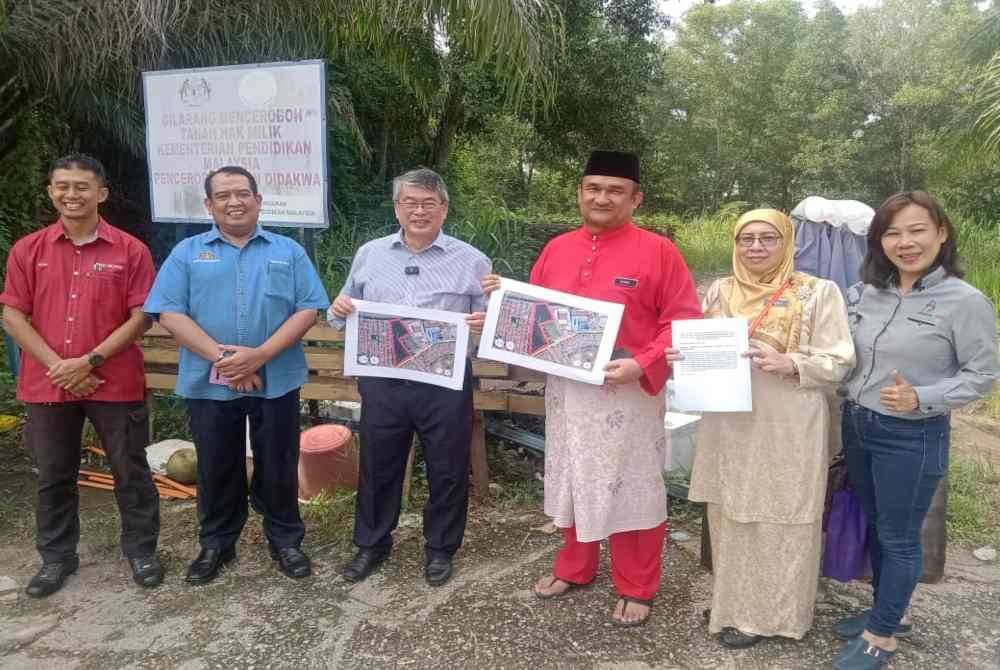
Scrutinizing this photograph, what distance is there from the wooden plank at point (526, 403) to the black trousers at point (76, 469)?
1.89m

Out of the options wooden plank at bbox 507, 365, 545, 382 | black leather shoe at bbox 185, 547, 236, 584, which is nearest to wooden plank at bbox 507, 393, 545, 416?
wooden plank at bbox 507, 365, 545, 382

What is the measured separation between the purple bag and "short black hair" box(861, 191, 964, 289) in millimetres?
852

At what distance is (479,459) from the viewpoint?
4.36 m

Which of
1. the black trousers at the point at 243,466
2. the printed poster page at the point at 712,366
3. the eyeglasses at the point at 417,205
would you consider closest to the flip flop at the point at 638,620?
the printed poster page at the point at 712,366

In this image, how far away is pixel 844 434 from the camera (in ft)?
8.93

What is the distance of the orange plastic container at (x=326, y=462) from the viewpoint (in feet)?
14.1

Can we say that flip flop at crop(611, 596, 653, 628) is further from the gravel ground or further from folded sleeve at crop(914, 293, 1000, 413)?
folded sleeve at crop(914, 293, 1000, 413)

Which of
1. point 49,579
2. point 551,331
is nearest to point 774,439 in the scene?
point 551,331

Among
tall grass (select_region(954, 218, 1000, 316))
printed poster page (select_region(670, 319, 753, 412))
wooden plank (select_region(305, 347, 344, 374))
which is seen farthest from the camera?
tall grass (select_region(954, 218, 1000, 316))

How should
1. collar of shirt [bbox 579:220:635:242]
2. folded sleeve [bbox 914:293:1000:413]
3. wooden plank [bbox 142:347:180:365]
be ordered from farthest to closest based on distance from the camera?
wooden plank [bbox 142:347:180:365], collar of shirt [bbox 579:220:635:242], folded sleeve [bbox 914:293:1000:413]

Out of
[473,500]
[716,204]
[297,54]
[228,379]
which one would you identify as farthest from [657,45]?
[716,204]

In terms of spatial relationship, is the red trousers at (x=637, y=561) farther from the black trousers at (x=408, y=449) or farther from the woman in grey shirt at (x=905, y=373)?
the woman in grey shirt at (x=905, y=373)

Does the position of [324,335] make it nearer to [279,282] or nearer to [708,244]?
[279,282]

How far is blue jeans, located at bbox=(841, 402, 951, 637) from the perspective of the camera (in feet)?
8.27
